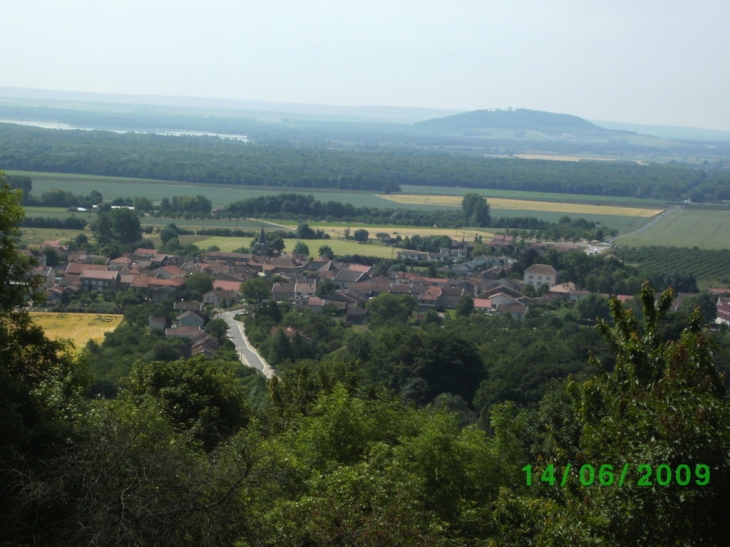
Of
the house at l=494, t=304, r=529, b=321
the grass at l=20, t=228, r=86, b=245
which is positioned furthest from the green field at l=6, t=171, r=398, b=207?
the house at l=494, t=304, r=529, b=321

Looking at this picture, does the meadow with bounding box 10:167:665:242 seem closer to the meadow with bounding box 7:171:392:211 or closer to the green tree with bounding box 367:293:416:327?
the meadow with bounding box 7:171:392:211

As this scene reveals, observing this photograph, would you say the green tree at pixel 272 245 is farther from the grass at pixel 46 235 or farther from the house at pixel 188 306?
the house at pixel 188 306

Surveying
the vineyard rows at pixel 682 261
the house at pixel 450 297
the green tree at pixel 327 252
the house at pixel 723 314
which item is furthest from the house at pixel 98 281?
the vineyard rows at pixel 682 261

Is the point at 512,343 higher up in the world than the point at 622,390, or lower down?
lower down

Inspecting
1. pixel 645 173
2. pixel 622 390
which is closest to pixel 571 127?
pixel 645 173

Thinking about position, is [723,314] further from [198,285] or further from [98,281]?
[98,281]

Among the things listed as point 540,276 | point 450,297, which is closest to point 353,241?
point 540,276

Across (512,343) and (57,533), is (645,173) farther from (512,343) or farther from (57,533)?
(57,533)
